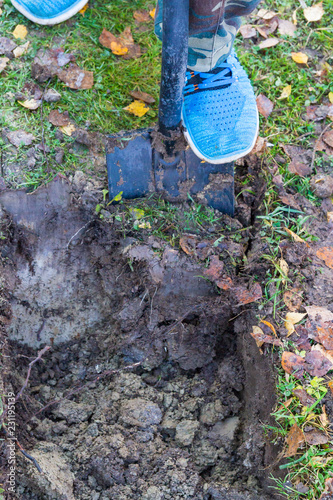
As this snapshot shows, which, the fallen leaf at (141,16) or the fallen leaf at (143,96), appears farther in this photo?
the fallen leaf at (141,16)

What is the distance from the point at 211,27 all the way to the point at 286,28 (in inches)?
51.8

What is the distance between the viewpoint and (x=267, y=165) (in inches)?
92.6

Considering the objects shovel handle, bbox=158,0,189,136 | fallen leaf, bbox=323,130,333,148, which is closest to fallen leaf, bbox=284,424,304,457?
shovel handle, bbox=158,0,189,136

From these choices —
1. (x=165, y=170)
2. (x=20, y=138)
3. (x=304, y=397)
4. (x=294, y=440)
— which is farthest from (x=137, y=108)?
(x=294, y=440)

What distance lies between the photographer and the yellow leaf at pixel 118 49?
2.60 metres

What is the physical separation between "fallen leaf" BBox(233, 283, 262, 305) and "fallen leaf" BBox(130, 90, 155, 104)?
4.20 ft

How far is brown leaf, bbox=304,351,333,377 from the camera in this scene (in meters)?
1.86

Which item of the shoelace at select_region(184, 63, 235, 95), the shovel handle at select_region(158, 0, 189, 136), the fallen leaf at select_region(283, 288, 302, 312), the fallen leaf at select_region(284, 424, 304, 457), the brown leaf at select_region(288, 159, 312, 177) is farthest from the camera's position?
the brown leaf at select_region(288, 159, 312, 177)

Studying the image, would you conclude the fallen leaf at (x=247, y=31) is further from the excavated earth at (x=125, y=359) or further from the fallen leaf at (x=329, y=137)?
the excavated earth at (x=125, y=359)

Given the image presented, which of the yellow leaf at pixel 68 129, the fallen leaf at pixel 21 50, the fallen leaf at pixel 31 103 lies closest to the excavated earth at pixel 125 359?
the yellow leaf at pixel 68 129

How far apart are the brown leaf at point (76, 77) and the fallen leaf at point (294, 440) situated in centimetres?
218

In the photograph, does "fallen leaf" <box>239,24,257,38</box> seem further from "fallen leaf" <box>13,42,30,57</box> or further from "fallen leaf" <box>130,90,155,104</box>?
"fallen leaf" <box>13,42,30,57</box>

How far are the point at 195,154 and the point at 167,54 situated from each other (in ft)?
2.01

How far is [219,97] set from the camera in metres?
2.21
